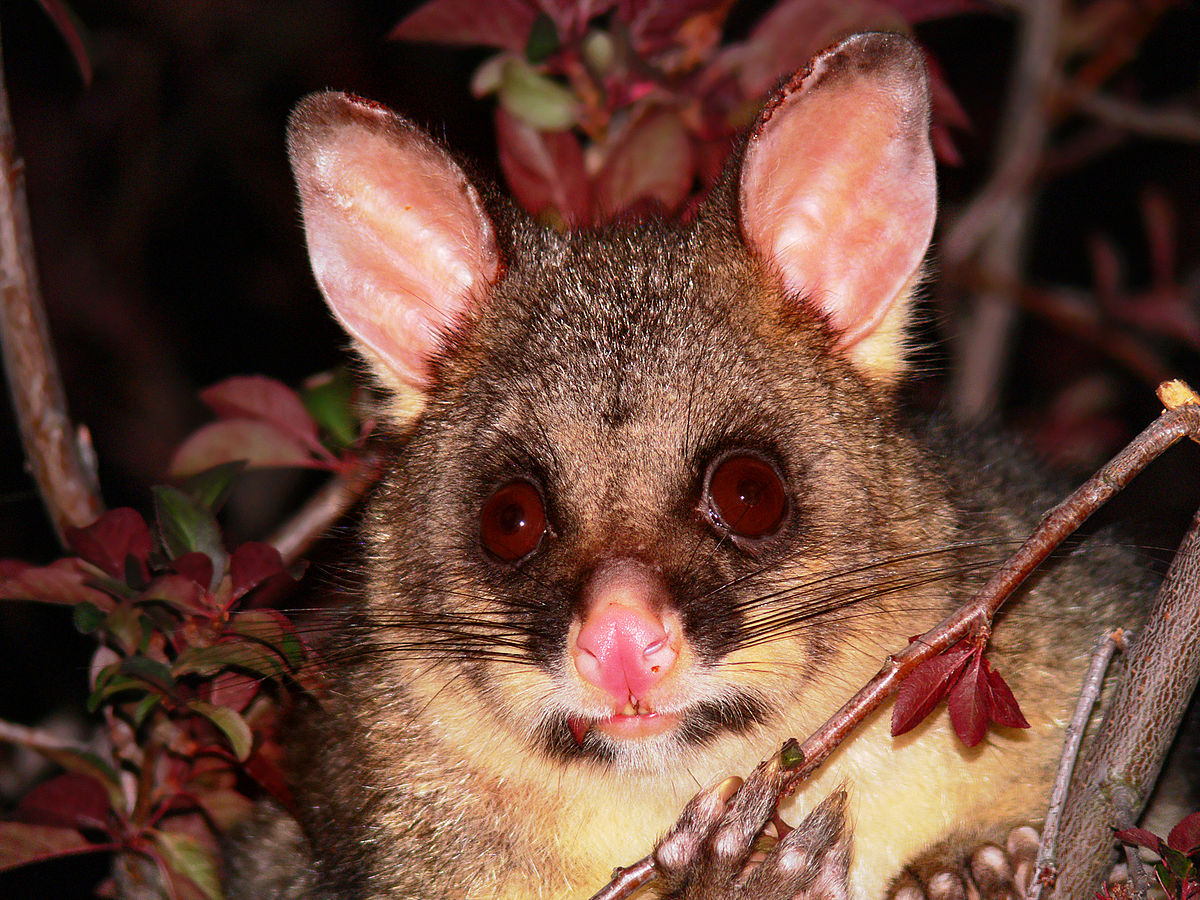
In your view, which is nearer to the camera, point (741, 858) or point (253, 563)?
point (741, 858)

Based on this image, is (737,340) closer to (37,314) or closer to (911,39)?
(911,39)

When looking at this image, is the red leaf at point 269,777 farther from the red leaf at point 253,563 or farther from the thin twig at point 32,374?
the thin twig at point 32,374

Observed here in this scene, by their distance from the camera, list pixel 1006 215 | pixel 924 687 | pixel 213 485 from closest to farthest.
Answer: pixel 924 687, pixel 213 485, pixel 1006 215

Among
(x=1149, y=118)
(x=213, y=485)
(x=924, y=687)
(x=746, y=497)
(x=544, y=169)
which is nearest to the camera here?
(x=924, y=687)

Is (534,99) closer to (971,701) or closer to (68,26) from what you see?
(68,26)

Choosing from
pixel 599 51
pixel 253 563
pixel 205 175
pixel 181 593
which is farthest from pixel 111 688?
pixel 205 175

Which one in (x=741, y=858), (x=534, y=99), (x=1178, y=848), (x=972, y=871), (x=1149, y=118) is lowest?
(x=972, y=871)

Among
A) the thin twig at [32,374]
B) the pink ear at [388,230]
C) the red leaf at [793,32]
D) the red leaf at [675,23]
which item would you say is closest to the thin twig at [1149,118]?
the red leaf at [793,32]
